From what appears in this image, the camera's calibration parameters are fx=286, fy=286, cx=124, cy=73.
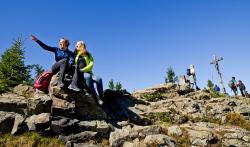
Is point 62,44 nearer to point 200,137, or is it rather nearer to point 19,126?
point 19,126

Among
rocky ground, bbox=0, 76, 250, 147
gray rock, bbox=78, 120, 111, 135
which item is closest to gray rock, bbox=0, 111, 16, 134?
rocky ground, bbox=0, 76, 250, 147

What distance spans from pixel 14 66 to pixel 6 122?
11395 mm

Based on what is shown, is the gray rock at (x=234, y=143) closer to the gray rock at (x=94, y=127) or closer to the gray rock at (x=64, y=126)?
the gray rock at (x=94, y=127)

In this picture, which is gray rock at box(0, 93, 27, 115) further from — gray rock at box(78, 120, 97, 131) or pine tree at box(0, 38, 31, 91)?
pine tree at box(0, 38, 31, 91)

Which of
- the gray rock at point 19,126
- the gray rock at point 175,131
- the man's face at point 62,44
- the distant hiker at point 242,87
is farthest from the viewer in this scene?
the distant hiker at point 242,87

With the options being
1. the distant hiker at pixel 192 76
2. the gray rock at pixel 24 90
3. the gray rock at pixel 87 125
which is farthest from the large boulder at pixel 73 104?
the distant hiker at pixel 192 76

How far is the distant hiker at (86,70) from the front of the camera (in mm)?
12359

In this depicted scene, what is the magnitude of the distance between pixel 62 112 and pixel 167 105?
6.87 metres

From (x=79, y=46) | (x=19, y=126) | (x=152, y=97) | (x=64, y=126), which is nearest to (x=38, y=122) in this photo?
(x=19, y=126)

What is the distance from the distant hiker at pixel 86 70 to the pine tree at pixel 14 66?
7.36 metres

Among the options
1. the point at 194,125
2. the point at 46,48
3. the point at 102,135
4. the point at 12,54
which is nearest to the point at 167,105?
the point at 194,125

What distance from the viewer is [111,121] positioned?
1285 centimetres

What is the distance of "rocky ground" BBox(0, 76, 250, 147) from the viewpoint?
10.9 meters

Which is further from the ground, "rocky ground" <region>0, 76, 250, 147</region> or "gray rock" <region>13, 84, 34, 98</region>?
"gray rock" <region>13, 84, 34, 98</region>
